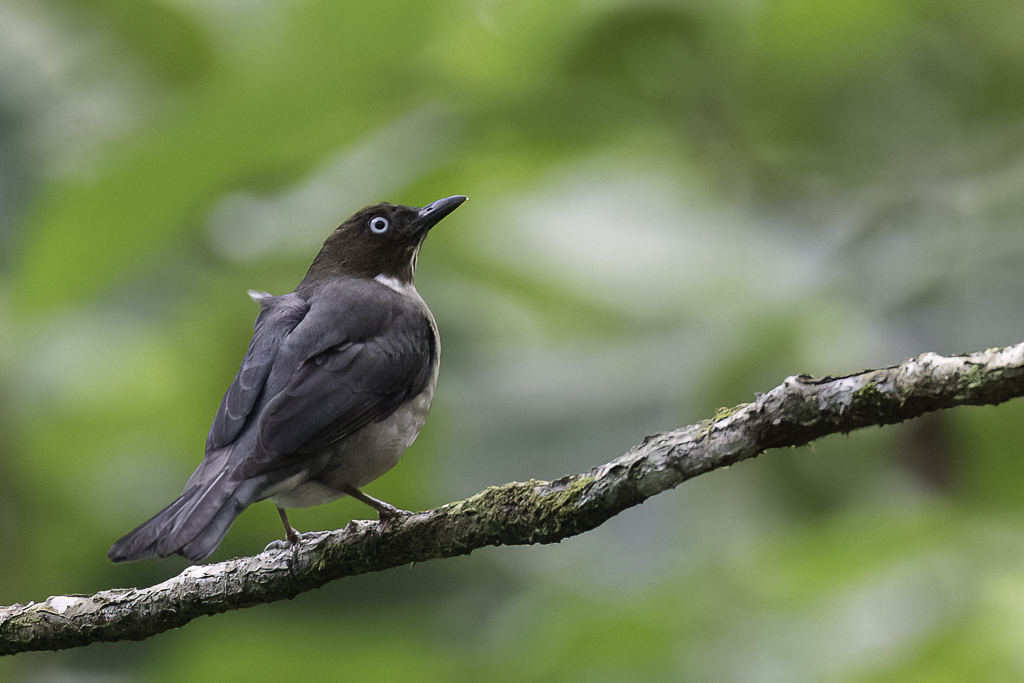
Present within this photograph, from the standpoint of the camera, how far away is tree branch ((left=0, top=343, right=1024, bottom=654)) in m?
2.21

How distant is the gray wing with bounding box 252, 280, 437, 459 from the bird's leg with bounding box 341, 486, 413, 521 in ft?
0.83

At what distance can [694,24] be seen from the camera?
16.5ft

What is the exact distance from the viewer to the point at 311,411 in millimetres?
4199

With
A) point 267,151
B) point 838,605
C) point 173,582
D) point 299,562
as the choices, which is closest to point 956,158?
point 838,605

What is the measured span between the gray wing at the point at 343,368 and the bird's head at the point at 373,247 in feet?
2.01

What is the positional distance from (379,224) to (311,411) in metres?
1.75

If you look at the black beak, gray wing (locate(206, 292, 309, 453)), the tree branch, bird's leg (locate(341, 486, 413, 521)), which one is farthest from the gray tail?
the black beak

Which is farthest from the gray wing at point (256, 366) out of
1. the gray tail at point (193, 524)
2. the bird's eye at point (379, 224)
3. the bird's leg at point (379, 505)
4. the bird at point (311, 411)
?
the bird's eye at point (379, 224)

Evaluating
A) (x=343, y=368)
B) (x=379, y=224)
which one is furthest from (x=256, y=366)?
(x=379, y=224)

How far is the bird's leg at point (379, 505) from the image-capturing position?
381 cm

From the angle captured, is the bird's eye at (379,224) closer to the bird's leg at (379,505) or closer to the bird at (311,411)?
the bird at (311,411)

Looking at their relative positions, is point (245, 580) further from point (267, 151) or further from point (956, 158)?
point (956, 158)

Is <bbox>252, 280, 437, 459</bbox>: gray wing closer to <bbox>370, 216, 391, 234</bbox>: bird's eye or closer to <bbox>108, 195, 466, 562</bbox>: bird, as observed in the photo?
<bbox>108, 195, 466, 562</bbox>: bird

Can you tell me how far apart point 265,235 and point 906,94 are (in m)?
3.17
